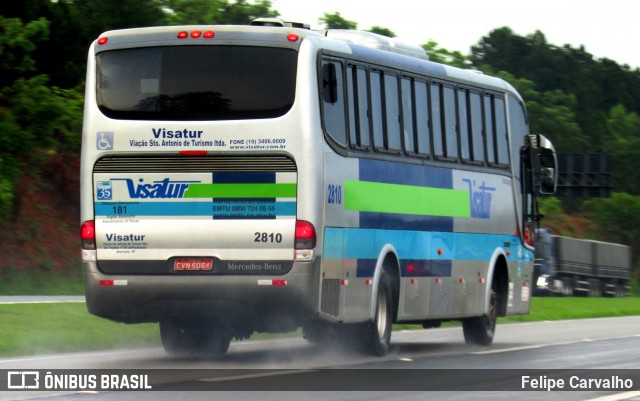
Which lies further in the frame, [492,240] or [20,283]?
[20,283]

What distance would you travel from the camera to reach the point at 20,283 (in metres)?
39.4

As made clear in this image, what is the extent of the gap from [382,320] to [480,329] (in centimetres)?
380

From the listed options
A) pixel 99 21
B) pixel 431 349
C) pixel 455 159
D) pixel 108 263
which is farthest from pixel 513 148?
pixel 99 21

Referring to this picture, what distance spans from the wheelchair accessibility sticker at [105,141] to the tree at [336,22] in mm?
57311

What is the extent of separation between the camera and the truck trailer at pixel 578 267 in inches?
2295

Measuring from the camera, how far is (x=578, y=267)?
63469mm

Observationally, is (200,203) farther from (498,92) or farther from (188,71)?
(498,92)

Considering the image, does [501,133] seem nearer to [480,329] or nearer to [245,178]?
[480,329]

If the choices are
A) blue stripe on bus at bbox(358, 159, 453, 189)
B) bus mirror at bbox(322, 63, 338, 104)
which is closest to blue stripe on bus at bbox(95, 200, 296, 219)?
bus mirror at bbox(322, 63, 338, 104)

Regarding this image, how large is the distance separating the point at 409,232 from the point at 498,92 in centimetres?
429

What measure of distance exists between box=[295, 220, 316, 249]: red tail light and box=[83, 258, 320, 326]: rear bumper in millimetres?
193

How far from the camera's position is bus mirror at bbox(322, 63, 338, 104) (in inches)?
645

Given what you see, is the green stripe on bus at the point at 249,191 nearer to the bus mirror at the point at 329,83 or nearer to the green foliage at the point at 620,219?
the bus mirror at the point at 329,83

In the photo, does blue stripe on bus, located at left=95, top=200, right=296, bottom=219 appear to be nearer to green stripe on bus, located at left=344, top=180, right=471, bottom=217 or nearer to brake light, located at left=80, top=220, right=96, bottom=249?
brake light, located at left=80, top=220, right=96, bottom=249
